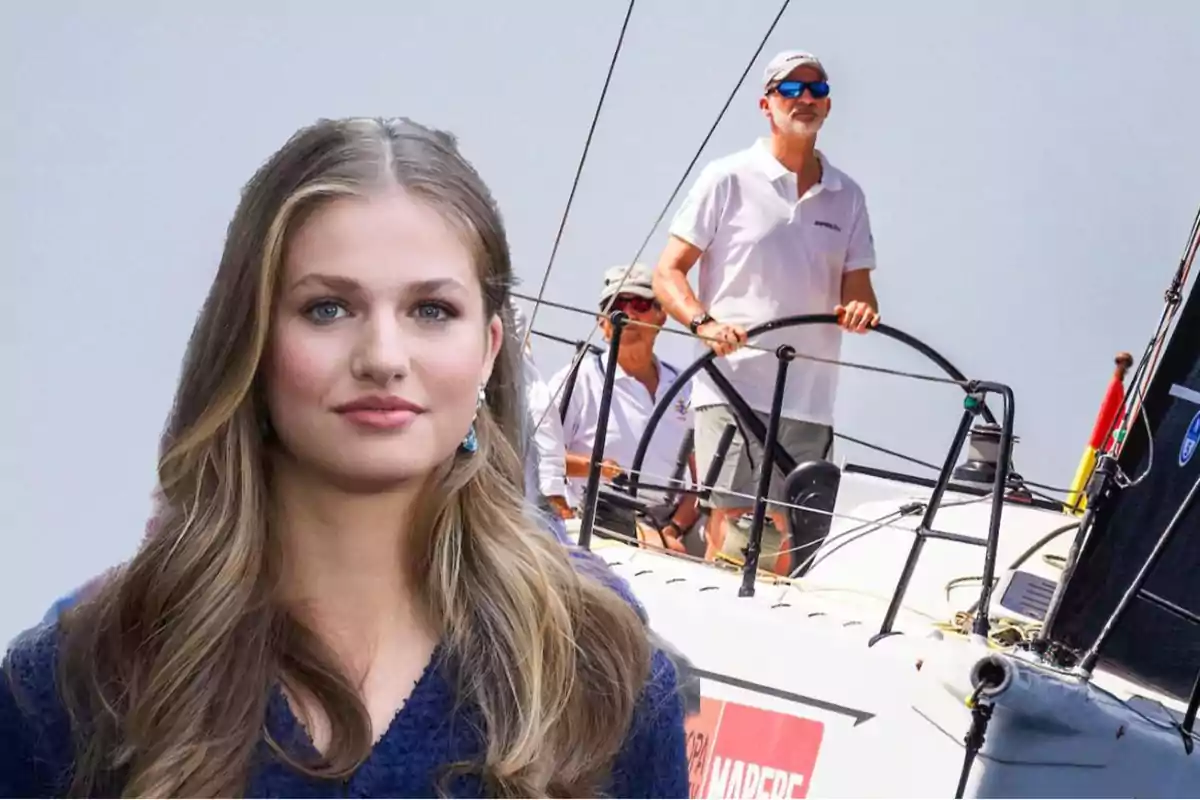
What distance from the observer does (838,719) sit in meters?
1.54

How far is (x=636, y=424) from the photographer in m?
1.89

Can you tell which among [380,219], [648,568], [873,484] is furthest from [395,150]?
[873,484]

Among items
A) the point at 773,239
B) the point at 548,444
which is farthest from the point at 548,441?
the point at 773,239

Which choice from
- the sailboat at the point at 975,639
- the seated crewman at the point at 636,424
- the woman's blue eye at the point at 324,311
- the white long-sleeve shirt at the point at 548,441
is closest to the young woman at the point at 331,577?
the woman's blue eye at the point at 324,311

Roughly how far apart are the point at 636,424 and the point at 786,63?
50 centimetres

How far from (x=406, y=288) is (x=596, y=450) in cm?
100

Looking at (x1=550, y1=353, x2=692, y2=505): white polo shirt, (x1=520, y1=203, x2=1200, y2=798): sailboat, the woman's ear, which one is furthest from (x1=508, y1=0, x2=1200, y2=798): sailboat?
the woman's ear

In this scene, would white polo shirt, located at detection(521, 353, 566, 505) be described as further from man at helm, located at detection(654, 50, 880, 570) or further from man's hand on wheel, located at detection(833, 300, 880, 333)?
man's hand on wheel, located at detection(833, 300, 880, 333)

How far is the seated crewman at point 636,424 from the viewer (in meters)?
1.81

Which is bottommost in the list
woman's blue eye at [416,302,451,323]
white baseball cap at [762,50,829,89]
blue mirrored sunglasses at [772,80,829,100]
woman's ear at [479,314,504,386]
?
woman's ear at [479,314,504,386]

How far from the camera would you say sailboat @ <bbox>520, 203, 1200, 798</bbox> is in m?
1.39

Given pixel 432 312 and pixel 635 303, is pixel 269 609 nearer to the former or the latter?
pixel 432 312

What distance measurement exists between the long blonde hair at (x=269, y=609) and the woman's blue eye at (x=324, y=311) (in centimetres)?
2

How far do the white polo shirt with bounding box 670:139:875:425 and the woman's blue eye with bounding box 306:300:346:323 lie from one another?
1.05m
